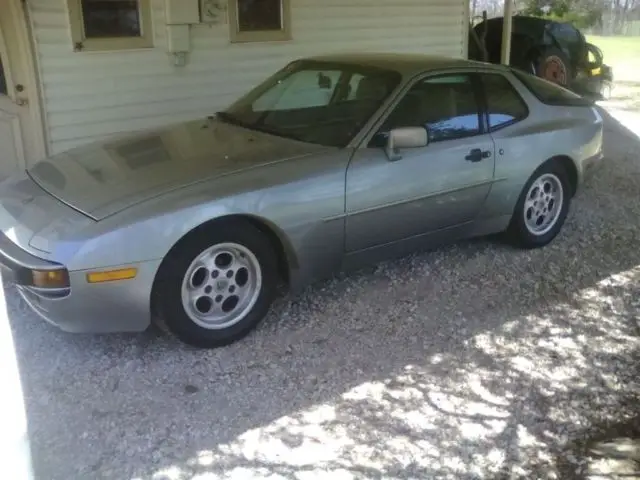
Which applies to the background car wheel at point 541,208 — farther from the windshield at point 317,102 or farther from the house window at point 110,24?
the house window at point 110,24

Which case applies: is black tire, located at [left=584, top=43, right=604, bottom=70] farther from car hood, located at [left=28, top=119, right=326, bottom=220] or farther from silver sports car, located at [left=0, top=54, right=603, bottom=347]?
car hood, located at [left=28, top=119, right=326, bottom=220]

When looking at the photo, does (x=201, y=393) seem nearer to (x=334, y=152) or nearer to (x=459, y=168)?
(x=334, y=152)

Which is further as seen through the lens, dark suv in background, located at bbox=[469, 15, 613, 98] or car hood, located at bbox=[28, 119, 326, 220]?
dark suv in background, located at bbox=[469, 15, 613, 98]

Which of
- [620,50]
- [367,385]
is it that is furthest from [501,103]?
[620,50]

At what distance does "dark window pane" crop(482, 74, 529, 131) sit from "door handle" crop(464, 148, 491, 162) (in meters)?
0.21

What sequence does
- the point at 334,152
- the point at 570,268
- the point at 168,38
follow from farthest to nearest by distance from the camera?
the point at 168,38
the point at 570,268
the point at 334,152

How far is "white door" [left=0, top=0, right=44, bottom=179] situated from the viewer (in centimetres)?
646

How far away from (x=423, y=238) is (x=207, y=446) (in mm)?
2227

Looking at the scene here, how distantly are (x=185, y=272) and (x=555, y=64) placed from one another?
1184 centimetres

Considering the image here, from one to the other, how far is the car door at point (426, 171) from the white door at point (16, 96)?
3.68m

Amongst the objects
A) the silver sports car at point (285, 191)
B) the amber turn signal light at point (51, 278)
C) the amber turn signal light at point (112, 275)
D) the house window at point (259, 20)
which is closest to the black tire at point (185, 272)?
the silver sports car at point (285, 191)

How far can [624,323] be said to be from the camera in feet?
15.0

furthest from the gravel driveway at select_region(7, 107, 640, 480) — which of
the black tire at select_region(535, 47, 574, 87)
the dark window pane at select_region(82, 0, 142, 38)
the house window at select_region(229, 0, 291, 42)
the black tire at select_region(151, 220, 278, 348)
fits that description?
the black tire at select_region(535, 47, 574, 87)

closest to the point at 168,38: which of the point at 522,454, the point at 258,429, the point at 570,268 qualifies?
the point at 570,268
